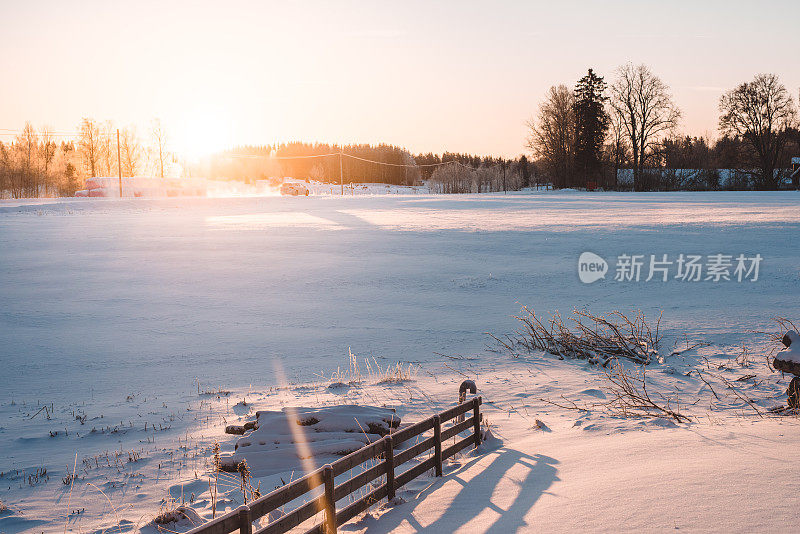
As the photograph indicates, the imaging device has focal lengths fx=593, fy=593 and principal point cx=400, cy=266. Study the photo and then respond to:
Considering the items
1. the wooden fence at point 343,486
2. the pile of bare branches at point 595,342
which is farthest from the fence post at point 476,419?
the pile of bare branches at point 595,342

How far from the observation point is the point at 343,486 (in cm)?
506

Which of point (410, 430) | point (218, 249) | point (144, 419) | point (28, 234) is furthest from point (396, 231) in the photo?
point (410, 430)

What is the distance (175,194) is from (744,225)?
190 ft

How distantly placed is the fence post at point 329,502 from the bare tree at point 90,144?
319 ft

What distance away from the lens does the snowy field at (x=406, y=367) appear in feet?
18.1

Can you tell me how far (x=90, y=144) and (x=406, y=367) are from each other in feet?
310

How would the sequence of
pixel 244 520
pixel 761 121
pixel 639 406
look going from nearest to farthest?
pixel 244 520 → pixel 639 406 → pixel 761 121

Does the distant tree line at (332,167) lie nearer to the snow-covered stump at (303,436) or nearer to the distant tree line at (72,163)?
the distant tree line at (72,163)

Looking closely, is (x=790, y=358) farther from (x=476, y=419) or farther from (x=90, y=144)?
(x=90, y=144)

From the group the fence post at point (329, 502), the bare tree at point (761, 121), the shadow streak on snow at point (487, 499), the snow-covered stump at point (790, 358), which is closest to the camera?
the fence post at point (329, 502)

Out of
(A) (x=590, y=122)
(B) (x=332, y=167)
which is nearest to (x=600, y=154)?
(A) (x=590, y=122)

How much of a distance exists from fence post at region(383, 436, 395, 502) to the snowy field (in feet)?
0.52

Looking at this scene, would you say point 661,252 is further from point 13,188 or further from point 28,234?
point 13,188

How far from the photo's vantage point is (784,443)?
588 cm
